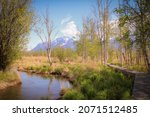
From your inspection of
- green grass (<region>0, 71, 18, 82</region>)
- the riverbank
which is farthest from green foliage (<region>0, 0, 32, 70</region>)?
the riverbank

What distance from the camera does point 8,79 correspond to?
2362 centimetres

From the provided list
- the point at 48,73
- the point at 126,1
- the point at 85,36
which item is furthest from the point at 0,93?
the point at 85,36

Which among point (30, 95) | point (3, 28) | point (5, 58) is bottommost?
point (30, 95)

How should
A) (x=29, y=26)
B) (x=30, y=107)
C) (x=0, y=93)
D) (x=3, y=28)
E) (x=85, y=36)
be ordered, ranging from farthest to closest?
(x=85, y=36) → (x=29, y=26) → (x=3, y=28) → (x=0, y=93) → (x=30, y=107)

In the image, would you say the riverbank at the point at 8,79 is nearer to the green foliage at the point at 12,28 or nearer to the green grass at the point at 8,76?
the green grass at the point at 8,76

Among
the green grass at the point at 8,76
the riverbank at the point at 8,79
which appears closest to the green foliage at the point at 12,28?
the green grass at the point at 8,76

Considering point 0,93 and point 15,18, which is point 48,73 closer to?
point 15,18

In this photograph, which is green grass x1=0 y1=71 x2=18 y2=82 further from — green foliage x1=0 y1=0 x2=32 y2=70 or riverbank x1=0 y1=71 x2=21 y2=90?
green foliage x1=0 y1=0 x2=32 y2=70

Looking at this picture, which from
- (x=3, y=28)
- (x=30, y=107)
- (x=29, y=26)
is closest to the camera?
(x=30, y=107)

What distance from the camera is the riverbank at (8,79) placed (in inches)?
880

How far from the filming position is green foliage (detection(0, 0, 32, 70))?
76.7ft

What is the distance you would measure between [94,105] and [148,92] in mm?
4366

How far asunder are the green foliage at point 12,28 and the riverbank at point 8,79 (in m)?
0.86

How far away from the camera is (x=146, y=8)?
707 inches
